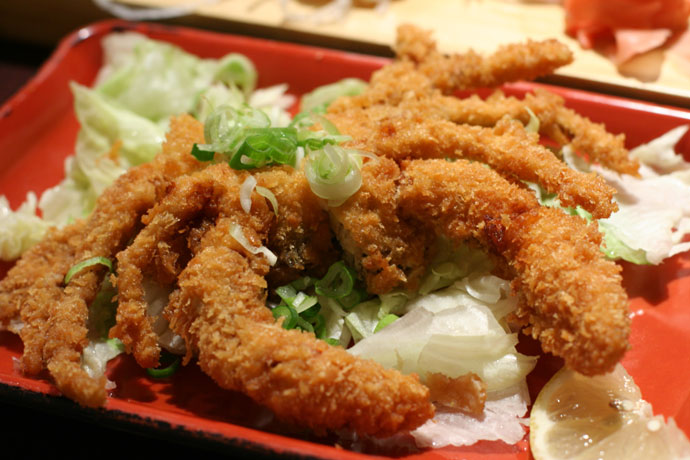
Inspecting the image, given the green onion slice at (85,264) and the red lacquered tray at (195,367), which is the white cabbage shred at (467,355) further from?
the green onion slice at (85,264)

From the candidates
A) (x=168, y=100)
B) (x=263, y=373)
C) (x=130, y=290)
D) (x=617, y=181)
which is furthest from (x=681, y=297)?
(x=168, y=100)

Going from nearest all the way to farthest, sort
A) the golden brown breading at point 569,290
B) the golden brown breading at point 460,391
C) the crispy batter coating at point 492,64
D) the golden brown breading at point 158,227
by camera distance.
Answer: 1. the golden brown breading at point 569,290
2. the golden brown breading at point 460,391
3. the golden brown breading at point 158,227
4. the crispy batter coating at point 492,64

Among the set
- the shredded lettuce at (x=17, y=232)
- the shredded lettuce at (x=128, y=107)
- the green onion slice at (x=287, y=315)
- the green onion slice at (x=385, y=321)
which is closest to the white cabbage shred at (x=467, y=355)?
the green onion slice at (x=385, y=321)

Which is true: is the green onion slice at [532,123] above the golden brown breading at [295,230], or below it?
above

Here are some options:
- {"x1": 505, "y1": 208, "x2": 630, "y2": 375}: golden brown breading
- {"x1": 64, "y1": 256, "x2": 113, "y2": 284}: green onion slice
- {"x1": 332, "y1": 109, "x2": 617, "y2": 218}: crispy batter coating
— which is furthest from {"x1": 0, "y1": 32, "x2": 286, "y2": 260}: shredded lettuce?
{"x1": 505, "y1": 208, "x2": 630, "y2": 375}: golden brown breading

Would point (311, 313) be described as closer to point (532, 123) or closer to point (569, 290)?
point (569, 290)

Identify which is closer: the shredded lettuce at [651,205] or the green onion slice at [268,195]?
the green onion slice at [268,195]

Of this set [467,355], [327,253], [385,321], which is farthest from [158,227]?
[467,355]

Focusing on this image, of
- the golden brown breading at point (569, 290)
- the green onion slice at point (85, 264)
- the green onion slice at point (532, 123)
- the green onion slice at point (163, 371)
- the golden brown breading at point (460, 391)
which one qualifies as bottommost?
the green onion slice at point (163, 371)
